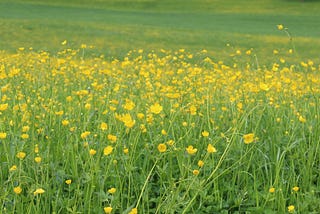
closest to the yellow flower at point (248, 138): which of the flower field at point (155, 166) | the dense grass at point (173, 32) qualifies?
the flower field at point (155, 166)

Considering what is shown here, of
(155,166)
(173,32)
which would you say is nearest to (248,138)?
(155,166)

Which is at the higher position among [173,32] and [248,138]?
[248,138]

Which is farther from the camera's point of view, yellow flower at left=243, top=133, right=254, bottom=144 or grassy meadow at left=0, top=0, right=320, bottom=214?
grassy meadow at left=0, top=0, right=320, bottom=214

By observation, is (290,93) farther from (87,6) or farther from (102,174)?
(87,6)

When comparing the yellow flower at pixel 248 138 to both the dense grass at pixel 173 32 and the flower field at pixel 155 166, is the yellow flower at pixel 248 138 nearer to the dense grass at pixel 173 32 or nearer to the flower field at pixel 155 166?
the flower field at pixel 155 166

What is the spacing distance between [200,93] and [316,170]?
185cm

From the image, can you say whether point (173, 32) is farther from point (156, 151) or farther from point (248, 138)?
point (248, 138)

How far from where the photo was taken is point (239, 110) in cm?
402

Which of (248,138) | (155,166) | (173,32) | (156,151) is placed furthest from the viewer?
(173,32)

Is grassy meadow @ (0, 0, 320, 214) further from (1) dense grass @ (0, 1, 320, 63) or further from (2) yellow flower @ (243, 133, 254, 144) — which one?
(1) dense grass @ (0, 1, 320, 63)

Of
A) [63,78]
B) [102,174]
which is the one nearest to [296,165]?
[102,174]

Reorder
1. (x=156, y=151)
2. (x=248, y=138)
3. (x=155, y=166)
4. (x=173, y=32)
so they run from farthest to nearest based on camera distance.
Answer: (x=173, y=32)
(x=156, y=151)
(x=155, y=166)
(x=248, y=138)

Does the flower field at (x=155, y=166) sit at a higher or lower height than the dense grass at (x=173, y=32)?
higher

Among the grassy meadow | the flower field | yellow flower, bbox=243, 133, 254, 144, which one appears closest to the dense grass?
the grassy meadow
